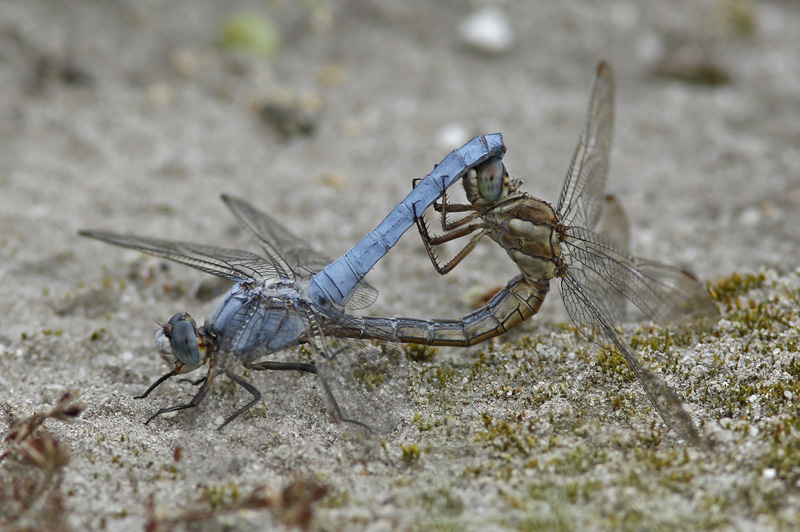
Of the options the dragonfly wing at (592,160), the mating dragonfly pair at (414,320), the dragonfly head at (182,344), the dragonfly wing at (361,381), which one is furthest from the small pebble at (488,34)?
the dragonfly head at (182,344)

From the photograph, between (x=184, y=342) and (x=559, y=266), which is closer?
(x=184, y=342)

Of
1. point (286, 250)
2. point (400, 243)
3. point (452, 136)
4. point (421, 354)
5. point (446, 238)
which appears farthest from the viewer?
point (452, 136)

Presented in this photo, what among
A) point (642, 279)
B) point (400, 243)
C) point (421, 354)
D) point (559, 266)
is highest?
point (400, 243)

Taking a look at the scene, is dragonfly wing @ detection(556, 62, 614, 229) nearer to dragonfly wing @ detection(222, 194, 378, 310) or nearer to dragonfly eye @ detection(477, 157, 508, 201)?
dragonfly eye @ detection(477, 157, 508, 201)

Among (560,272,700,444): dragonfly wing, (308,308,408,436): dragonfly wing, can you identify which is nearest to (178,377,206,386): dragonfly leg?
(308,308,408,436): dragonfly wing

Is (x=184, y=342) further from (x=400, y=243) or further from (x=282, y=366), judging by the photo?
(x=400, y=243)

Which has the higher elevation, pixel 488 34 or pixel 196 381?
pixel 488 34

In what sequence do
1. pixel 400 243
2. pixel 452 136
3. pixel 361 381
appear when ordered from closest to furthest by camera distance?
pixel 361 381 → pixel 400 243 → pixel 452 136

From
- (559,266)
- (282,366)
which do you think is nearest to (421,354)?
(282,366)
